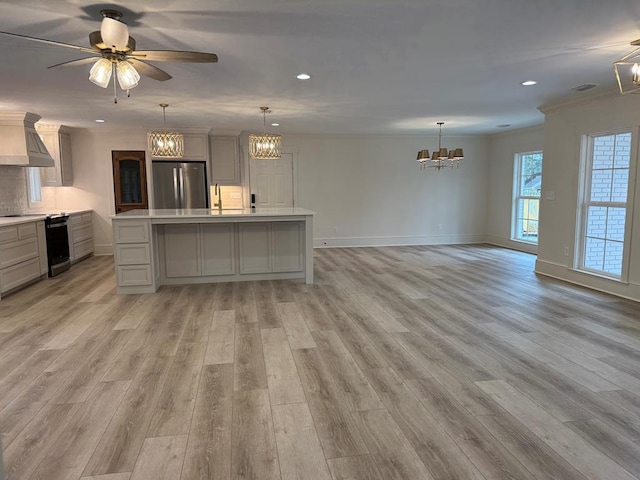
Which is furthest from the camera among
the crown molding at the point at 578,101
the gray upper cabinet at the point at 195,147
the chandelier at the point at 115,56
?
the gray upper cabinet at the point at 195,147

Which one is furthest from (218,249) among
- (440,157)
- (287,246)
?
(440,157)

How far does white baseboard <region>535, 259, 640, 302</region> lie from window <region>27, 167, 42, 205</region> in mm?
8478

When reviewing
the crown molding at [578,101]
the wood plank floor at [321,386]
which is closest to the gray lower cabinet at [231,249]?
the wood plank floor at [321,386]

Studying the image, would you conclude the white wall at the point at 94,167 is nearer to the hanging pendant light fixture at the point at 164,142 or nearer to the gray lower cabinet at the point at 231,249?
the hanging pendant light fixture at the point at 164,142

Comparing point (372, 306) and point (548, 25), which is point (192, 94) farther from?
point (548, 25)

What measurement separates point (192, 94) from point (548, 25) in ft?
12.1

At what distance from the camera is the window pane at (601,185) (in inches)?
205

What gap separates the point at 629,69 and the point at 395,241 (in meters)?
5.71

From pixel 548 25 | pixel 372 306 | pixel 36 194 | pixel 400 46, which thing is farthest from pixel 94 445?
pixel 36 194

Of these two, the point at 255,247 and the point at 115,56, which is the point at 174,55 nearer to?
the point at 115,56

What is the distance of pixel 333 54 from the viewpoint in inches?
136

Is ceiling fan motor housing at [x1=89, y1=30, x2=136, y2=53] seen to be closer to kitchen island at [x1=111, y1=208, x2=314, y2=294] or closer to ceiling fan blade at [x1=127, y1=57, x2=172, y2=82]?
ceiling fan blade at [x1=127, y1=57, x2=172, y2=82]

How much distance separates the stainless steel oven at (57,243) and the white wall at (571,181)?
24.2 ft

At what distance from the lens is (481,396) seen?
2.58m
